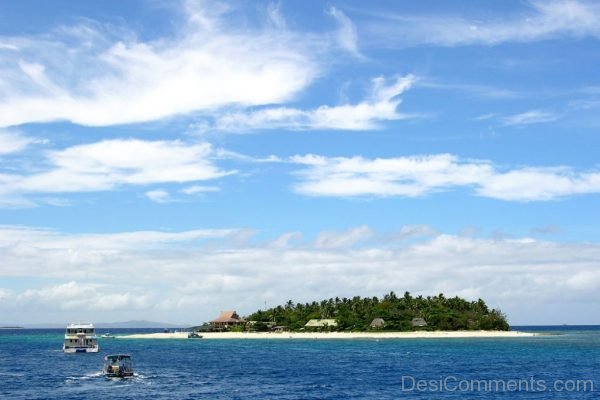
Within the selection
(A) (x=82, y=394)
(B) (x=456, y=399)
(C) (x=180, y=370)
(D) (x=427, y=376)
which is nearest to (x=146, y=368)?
(C) (x=180, y=370)

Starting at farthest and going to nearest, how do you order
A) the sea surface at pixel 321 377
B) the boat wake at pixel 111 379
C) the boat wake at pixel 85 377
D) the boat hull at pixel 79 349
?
the boat hull at pixel 79 349
the boat wake at pixel 85 377
the boat wake at pixel 111 379
the sea surface at pixel 321 377

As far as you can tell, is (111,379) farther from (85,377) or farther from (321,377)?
(321,377)

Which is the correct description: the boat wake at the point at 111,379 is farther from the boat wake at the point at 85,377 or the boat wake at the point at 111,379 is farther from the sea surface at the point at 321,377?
the sea surface at the point at 321,377

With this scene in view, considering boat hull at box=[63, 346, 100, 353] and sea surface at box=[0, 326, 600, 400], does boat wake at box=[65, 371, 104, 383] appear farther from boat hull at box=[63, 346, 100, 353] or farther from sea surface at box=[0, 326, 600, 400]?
boat hull at box=[63, 346, 100, 353]

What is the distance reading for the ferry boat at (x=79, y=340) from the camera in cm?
17338

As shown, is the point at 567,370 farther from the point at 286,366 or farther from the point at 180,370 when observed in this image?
the point at 180,370

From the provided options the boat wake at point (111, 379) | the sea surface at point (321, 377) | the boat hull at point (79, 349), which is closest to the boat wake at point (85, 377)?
the boat wake at point (111, 379)

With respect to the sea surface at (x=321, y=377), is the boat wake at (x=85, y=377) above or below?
below

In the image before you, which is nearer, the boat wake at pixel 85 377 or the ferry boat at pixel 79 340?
the boat wake at pixel 85 377

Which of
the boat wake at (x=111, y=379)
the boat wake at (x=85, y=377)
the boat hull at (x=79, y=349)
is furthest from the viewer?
the boat hull at (x=79, y=349)

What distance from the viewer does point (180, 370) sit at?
385 feet

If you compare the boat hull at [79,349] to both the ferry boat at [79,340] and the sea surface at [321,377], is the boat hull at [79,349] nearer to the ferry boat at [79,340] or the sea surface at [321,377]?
the ferry boat at [79,340]

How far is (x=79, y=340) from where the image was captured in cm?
17450

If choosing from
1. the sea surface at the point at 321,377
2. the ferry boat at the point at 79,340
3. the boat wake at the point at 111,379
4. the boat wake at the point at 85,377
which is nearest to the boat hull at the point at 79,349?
the ferry boat at the point at 79,340
